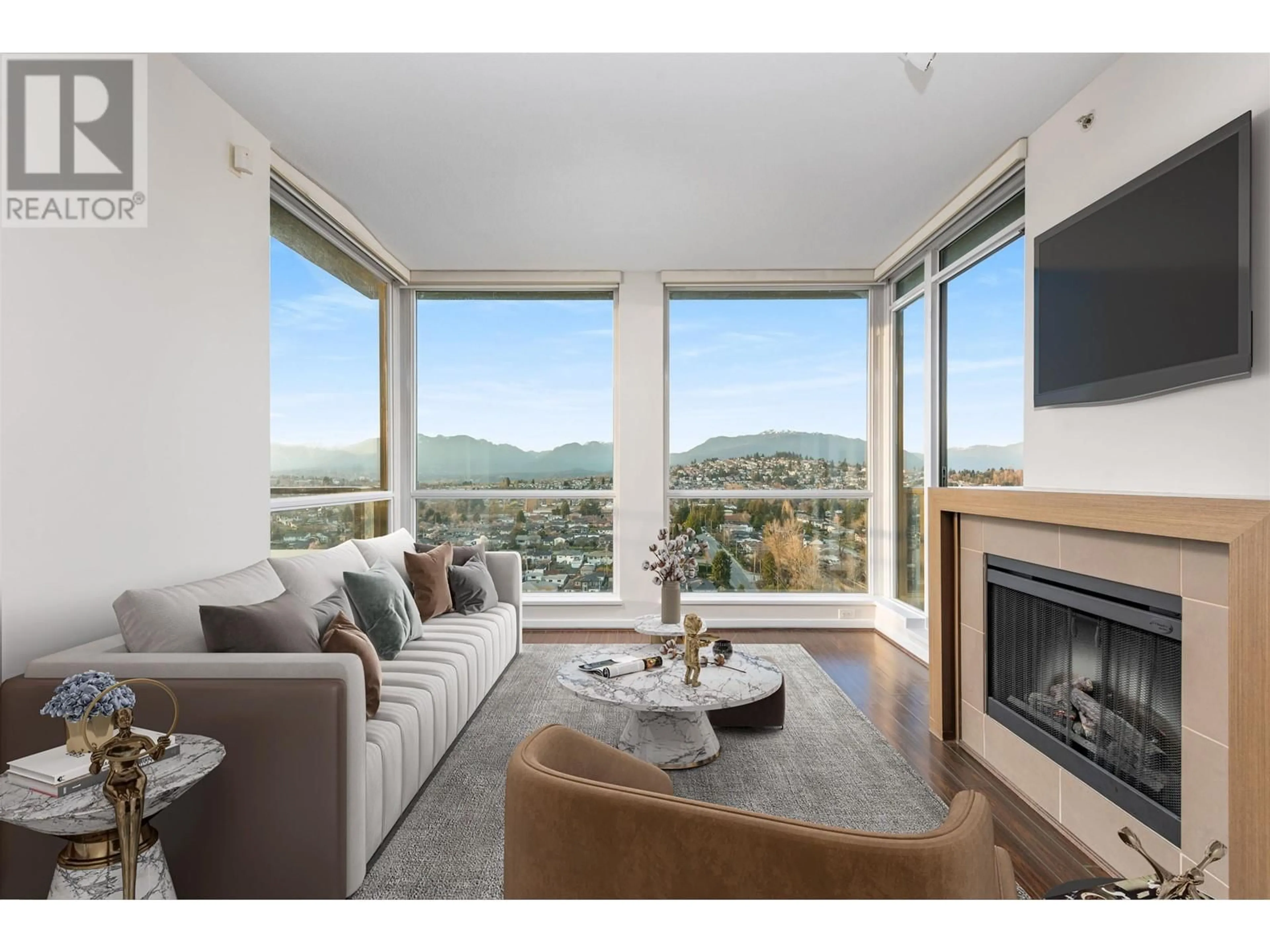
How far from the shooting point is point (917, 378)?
191 inches

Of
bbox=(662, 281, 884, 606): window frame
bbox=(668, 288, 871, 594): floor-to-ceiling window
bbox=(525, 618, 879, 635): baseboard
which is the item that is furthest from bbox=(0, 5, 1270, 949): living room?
bbox=(668, 288, 871, 594): floor-to-ceiling window

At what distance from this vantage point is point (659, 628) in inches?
143

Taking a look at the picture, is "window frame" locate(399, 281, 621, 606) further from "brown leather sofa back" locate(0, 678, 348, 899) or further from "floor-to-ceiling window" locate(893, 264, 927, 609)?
"brown leather sofa back" locate(0, 678, 348, 899)

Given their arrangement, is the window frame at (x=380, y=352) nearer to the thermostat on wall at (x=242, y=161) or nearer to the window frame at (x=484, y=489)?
the window frame at (x=484, y=489)

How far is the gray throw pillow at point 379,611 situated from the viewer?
287 centimetres

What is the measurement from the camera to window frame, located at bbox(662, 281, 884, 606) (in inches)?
210

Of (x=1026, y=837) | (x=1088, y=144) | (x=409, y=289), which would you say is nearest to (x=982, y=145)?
(x=1088, y=144)

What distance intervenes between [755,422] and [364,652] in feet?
12.8

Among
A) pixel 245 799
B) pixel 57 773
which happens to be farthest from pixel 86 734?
pixel 245 799

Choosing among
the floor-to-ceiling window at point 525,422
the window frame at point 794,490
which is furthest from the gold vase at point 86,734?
the window frame at point 794,490

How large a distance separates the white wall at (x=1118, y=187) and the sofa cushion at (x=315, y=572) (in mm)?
3128

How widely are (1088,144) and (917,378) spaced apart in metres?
2.26

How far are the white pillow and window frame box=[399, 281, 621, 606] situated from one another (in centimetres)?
127

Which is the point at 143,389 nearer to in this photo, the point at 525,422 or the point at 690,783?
the point at 690,783
